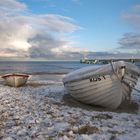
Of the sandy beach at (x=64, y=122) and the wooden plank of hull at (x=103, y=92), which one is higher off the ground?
the wooden plank of hull at (x=103, y=92)

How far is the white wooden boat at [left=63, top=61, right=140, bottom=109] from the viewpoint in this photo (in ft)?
34.9

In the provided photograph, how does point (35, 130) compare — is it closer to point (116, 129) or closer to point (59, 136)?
point (59, 136)

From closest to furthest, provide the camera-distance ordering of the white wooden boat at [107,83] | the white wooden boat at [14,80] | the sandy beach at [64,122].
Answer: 1. the sandy beach at [64,122]
2. the white wooden boat at [107,83]
3. the white wooden boat at [14,80]

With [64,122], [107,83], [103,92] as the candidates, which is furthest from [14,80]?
[64,122]

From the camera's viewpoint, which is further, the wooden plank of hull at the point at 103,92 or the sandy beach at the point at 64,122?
the wooden plank of hull at the point at 103,92

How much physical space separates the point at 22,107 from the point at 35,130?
351cm

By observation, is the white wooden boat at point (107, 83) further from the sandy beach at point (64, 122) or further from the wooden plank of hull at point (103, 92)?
the sandy beach at point (64, 122)

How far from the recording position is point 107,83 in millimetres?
10727

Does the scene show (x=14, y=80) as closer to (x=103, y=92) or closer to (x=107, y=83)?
(x=103, y=92)

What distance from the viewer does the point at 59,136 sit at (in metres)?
7.14

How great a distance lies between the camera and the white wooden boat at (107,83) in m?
10.6

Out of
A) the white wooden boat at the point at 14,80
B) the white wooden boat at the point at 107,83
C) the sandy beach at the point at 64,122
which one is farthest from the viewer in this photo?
the white wooden boat at the point at 14,80

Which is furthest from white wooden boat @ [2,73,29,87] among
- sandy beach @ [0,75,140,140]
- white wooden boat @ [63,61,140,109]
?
white wooden boat @ [63,61,140,109]

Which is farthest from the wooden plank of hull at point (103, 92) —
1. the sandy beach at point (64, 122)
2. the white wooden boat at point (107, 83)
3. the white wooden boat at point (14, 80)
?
the white wooden boat at point (14, 80)
